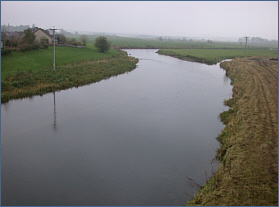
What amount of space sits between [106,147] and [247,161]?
4.79m

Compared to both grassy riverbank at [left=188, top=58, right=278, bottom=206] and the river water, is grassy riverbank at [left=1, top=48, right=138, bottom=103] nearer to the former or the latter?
the river water

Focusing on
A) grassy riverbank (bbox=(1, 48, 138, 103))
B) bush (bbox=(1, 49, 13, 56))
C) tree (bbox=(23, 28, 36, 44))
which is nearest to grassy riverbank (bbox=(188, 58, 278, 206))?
grassy riverbank (bbox=(1, 48, 138, 103))

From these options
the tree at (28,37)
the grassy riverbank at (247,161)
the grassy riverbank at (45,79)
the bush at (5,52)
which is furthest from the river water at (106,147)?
the tree at (28,37)

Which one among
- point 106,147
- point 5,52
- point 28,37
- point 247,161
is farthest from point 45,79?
point 28,37

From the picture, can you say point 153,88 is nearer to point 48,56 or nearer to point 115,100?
point 115,100

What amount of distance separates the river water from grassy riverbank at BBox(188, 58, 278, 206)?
528mm

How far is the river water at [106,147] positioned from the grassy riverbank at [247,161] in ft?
1.73

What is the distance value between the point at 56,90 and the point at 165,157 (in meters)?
10.8

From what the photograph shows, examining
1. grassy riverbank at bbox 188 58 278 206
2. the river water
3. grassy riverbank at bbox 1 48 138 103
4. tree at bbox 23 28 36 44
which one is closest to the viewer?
grassy riverbank at bbox 188 58 278 206

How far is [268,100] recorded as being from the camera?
14031 mm

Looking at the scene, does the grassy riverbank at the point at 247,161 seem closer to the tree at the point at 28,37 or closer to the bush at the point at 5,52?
the bush at the point at 5,52

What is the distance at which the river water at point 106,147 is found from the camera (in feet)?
22.4

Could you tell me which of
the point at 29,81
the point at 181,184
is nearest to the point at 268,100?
the point at 181,184

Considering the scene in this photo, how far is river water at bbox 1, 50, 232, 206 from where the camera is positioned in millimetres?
6840
